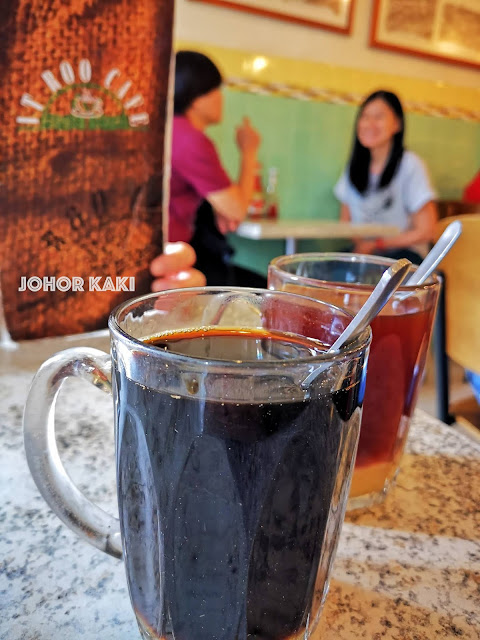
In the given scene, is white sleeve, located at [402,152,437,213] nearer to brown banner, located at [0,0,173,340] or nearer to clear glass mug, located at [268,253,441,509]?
brown banner, located at [0,0,173,340]

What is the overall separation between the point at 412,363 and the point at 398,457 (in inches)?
3.4

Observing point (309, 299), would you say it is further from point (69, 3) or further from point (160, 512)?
point (69, 3)

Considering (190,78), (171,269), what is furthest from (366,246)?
(171,269)

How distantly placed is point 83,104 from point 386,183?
2608mm

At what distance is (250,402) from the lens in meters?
0.27

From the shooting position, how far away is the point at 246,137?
2.97 meters

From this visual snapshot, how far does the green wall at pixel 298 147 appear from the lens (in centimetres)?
299

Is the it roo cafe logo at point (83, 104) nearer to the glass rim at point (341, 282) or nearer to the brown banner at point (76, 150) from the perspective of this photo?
the brown banner at point (76, 150)

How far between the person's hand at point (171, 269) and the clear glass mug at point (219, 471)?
368 millimetres

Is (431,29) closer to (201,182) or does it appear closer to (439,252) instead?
(201,182)

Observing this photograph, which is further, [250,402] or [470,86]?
[470,86]

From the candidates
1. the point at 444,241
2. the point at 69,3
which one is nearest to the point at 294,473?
the point at 444,241

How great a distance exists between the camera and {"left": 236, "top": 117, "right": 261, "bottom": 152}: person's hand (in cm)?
296

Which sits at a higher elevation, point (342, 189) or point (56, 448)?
point (342, 189)
